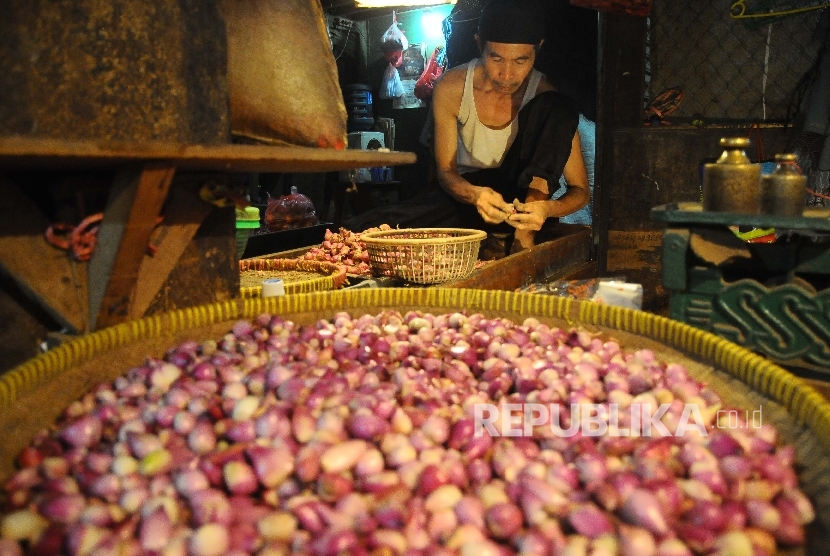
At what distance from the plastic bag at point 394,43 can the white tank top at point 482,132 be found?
3.91 m

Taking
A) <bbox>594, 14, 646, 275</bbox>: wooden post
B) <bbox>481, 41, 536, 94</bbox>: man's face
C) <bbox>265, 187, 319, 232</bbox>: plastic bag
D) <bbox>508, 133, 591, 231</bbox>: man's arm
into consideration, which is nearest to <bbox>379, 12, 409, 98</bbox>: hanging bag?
<bbox>265, 187, 319, 232</bbox>: plastic bag

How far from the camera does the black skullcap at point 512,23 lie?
464cm

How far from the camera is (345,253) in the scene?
152 inches

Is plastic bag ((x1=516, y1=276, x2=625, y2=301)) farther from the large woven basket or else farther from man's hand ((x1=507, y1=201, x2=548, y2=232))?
man's hand ((x1=507, y1=201, x2=548, y2=232))

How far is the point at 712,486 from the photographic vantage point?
1132mm

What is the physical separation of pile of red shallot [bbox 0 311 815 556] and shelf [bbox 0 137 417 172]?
548 mm

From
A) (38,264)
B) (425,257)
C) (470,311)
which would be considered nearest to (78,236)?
(38,264)

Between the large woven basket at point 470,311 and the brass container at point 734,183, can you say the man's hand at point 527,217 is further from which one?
the brass container at point 734,183

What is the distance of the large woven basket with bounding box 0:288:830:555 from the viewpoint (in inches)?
48.7

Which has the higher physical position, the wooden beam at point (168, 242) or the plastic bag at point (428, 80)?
the plastic bag at point (428, 80)

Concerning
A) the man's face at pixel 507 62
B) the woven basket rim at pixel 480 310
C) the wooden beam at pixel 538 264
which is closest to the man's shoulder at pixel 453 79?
the man's face at pixel 507 62

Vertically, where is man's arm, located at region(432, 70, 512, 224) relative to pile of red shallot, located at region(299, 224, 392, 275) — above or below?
above

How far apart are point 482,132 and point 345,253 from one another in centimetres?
195

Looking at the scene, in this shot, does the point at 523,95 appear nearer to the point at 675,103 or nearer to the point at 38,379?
the point at 675,103
